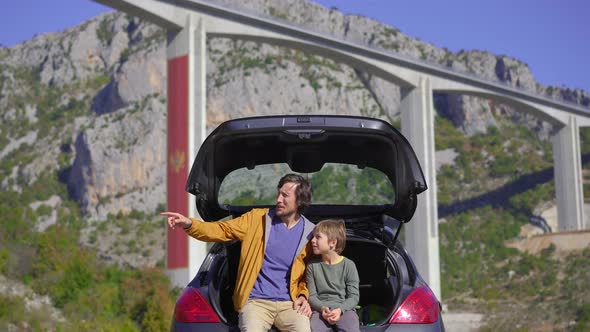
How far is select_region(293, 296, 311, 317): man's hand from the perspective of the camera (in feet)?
16.0

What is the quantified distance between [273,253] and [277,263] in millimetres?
66

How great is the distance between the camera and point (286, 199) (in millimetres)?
5062

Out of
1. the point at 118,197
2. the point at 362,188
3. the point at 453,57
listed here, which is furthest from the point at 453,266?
the point at 453,57

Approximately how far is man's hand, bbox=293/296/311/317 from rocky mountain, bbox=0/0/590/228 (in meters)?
78.5

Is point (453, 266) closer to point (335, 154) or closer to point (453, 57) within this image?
point (453, 57)

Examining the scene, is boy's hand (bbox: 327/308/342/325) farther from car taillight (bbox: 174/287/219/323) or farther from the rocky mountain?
the rocky mountain

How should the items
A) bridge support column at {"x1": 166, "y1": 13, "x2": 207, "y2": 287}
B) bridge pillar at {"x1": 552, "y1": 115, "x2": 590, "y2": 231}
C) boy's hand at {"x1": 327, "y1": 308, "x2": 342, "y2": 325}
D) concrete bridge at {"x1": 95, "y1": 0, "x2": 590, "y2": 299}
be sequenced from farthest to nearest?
bridge pillar at {"x1": 552, "y1": 115, "x2": 590, "y2": 231}
concrete bridge at {"x1": 95, "y1": 0, "x2": 590, "y2": 299}
bridge support column at {"x1": 166, "y1": 13, "x2": 207, "y2": 287}
boy's hand at {"x1": 327, "y1": 308, "x2": 342, "y2": 325}

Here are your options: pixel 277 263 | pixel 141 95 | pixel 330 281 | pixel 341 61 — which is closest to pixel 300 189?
pixel 277 263

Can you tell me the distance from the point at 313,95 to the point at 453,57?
35429 mm

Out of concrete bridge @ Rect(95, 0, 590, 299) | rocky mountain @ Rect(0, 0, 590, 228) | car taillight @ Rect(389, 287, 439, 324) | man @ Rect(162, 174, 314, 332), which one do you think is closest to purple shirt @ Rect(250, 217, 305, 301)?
man @ Rect(162, 174, 314, 332)

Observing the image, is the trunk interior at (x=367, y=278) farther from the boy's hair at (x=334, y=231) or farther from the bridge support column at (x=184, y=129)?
the bridge support column at (x=184, y=129)

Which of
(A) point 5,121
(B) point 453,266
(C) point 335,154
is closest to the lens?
(C) point 335,154

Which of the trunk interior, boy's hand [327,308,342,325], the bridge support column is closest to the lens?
boy's hand [327,308,342,325]

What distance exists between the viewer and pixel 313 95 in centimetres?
9988
